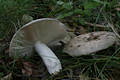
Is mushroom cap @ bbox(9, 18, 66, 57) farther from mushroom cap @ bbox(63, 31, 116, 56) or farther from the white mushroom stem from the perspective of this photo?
mushroom cap @ bbox(63, 31, 116, 56)

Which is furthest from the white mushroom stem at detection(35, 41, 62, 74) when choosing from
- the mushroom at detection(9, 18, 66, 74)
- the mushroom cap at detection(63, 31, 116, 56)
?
the mushroom cap at detection(63, 31, 116, 56)

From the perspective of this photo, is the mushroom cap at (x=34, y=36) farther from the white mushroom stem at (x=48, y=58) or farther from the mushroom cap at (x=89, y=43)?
the mushroom cap at (x=89, y=43)

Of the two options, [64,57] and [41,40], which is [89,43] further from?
[41,40]

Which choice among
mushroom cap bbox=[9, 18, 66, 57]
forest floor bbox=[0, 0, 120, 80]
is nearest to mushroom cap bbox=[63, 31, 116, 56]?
forest floor bbox=[0, 0, 120, 80]

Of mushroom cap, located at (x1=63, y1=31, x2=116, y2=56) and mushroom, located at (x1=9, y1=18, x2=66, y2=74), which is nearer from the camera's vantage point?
mushroom cap, located at (x1=63, y1=31, x2=116, y2=56)

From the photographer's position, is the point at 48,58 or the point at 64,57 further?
the point at 64,57

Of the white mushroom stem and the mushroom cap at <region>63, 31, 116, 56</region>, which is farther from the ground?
the mushroom cap at <region>63, 31, 116, 56</region>

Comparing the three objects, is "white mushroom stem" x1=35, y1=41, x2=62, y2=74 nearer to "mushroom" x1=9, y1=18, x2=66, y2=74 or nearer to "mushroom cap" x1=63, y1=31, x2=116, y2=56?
"mushroom" x1=9, y1=18, x2=66, y2=74

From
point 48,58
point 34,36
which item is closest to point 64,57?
point 48,58
